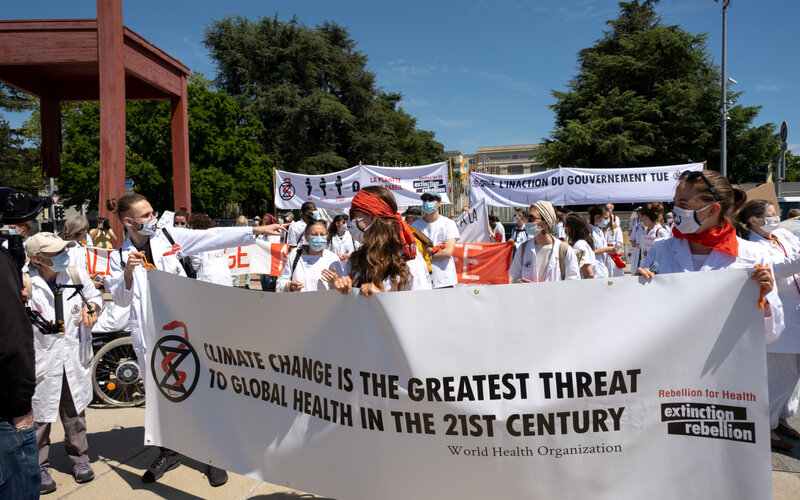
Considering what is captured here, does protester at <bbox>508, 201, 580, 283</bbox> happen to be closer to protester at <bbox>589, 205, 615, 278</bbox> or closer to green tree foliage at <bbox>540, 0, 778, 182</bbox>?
protester at <bbox>589, 205, 615, 278</bbox>

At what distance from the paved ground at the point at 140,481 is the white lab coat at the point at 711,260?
4.25 ft

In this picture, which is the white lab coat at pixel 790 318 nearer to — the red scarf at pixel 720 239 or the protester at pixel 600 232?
the red scarf at pixel 720 239

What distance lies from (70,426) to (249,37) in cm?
4521

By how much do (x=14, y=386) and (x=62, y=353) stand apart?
1926 millimetres

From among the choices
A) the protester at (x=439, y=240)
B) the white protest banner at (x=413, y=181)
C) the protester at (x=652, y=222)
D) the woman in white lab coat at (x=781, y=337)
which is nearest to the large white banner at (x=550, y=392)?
the woman in white lab coat at (x=781, y=337)

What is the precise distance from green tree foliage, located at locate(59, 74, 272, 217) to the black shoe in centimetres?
3623

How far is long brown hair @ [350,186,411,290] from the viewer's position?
299cm

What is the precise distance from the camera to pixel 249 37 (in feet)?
144

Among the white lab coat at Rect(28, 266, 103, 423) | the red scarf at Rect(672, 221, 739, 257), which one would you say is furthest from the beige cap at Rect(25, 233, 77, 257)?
the red scarf at Rect(672, 221, 739, 257)

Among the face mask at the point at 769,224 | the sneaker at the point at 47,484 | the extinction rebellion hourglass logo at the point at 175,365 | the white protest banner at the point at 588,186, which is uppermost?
the white protest banner at the point at 588,186

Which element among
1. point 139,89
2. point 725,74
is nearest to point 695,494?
point 139,89

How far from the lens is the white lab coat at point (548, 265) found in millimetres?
5195

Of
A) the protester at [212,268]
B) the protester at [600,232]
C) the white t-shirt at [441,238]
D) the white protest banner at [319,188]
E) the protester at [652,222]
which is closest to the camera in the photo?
the white t-shirt at [441,238]

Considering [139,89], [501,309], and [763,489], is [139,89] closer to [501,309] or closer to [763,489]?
[501,309]
